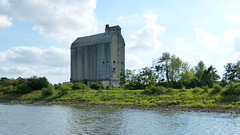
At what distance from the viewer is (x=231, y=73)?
258 feet

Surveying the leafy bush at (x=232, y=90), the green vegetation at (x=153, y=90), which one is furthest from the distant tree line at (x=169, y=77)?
the leafy bush at (x=232, y=90)

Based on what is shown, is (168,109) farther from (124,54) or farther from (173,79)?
(124,54)

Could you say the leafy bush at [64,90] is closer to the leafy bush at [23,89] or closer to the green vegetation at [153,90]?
the green vegetation at [153,90]

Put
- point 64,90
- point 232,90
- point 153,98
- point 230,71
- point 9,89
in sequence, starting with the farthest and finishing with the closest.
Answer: point 230,71, point 9,89, point 64,90, point 153,98, point 232,90

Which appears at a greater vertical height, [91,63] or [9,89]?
[91,63]

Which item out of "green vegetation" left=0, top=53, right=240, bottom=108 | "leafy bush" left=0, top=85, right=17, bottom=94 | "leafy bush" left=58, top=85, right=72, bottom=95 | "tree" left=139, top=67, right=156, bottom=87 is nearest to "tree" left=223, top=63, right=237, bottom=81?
"green vegetation" left=0, top=53, right=240, bottom=108

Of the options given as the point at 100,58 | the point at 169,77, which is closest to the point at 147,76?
the point at 169,77

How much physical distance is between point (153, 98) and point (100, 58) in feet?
133

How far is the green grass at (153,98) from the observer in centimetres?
3559

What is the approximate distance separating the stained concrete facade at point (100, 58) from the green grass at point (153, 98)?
22929mm

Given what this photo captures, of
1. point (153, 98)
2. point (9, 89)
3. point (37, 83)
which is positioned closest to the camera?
point (153, 98)

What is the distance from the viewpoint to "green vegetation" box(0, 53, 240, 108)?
38.0 m

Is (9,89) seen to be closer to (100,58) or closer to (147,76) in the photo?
(100,58)

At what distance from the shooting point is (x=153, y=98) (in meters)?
42.4
